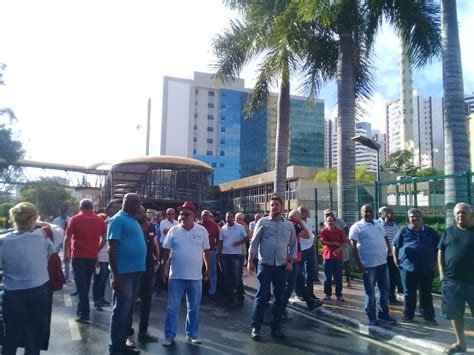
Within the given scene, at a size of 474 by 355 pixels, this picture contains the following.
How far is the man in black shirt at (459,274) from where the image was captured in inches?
222

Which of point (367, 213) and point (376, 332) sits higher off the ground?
point (367, 213)

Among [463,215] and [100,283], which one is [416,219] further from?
[100,283]

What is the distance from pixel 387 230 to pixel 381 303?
185 centimetres

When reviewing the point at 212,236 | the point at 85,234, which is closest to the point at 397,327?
the point at 212,236

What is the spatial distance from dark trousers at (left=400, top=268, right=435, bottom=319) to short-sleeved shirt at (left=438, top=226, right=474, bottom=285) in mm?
1606

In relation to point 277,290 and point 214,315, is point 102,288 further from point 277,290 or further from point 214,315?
point 277,290

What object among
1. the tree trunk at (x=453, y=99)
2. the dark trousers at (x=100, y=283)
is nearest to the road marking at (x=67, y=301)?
the dark trousers at (x=100, y=283)

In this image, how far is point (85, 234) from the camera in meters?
7.46

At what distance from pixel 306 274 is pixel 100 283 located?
3.88 meters

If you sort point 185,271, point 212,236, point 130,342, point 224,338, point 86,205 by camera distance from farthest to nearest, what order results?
point 212,236, point 86,205, point 224,338, point 185,271, point 130,342

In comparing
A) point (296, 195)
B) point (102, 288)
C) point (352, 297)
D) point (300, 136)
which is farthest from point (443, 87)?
point (300, 136)

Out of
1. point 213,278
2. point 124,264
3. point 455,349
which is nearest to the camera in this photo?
point 124,264

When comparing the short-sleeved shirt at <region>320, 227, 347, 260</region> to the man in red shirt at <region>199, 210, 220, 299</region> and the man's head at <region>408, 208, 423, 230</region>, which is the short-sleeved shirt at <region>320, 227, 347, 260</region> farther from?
the man in red shirt at <region>199, 210, 220, 299</region>

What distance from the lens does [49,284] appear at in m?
4.79
